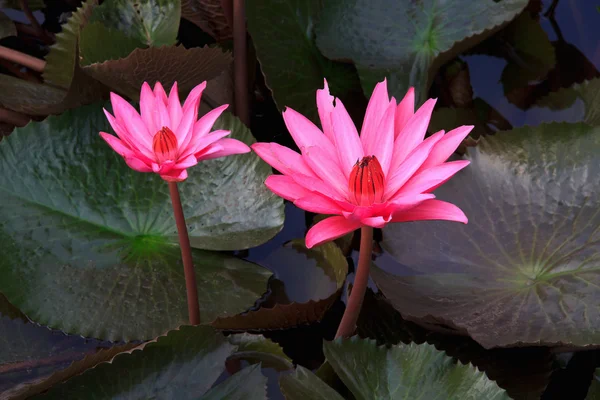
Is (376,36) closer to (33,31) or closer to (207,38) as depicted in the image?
(207,38)

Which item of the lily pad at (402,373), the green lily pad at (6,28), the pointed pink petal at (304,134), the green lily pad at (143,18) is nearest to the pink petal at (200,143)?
the pointed pink petal at (304,134)

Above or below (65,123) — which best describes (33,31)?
above

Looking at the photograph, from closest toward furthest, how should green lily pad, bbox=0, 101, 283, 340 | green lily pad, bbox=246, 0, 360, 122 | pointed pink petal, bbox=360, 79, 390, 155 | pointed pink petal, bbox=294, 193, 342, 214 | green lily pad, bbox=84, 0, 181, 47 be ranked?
pointed pink petal, bbox=294, 193, 342, 214
pointed pink petal, bbox=360, 79, 390, 155
green lily pad, bbox=0, 101, 283, 340
green lily pad, bbox=84, 0, 181, 47
green lily pad, bbox=246, 0, 360, 122

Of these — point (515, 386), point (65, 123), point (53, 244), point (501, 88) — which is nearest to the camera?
point (515, 386)

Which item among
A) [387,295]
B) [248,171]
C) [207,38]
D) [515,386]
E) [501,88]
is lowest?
[515,386]

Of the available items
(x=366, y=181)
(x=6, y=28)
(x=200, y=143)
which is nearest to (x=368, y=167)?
(x=366, y=181)

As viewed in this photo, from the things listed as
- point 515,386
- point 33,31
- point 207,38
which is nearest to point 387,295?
point 515,386

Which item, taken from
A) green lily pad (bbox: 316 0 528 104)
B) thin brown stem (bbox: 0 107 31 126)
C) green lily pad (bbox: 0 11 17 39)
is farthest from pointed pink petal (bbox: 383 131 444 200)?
green lily pad (bbox: 0 11 17 39)

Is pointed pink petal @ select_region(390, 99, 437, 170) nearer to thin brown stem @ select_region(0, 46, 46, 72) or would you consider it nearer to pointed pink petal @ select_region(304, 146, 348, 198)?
pointed pink petal @ select_region(304, 146, 348, 198)

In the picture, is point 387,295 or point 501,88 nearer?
point 387,295
